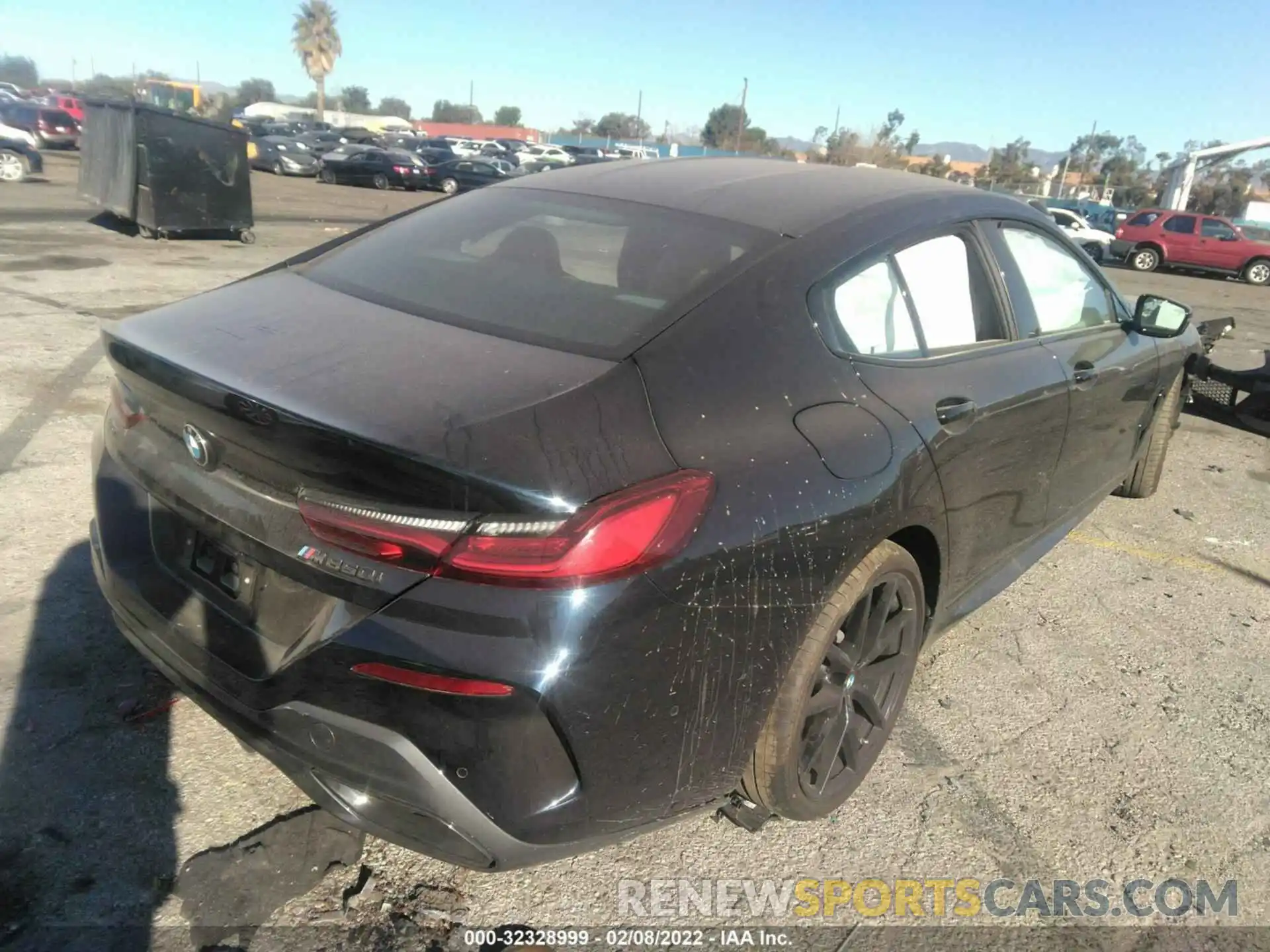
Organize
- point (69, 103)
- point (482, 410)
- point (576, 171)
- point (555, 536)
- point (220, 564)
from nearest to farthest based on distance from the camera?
point (555, 536) → point (482, 410) → point (220, 564) → point (576, 171) → point (69, 103)

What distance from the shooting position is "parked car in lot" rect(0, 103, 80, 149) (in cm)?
2884

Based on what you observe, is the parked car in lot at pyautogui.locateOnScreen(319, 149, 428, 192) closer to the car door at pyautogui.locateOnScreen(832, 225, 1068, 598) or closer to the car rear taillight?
the car door at pyautogui.locateOnScreen(832, 225, 1068, 598)

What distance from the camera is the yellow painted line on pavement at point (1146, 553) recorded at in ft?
14.8

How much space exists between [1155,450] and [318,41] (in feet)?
307

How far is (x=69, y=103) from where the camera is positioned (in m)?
35.5

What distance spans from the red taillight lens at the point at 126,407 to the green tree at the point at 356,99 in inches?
5357

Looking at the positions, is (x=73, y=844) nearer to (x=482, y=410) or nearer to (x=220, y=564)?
(x=220, y=564)

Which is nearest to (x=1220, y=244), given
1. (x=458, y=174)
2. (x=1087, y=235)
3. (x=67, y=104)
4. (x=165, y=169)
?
(x=1087, y=235)

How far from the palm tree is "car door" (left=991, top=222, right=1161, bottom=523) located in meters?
91.1

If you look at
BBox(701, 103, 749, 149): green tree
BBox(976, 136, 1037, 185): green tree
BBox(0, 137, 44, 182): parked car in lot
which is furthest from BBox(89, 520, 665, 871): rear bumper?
BBox(701, 103, 749, 149): green tree

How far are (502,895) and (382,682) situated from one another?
79 cm

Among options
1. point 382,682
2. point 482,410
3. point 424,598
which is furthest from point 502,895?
point 482,410

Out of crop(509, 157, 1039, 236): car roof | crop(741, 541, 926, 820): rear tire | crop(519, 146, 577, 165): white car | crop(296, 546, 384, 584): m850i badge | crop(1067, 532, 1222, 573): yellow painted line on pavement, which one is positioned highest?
crop(519, 146, 577, 165): white car

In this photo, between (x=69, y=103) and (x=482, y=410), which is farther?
(x=69, y=103)
